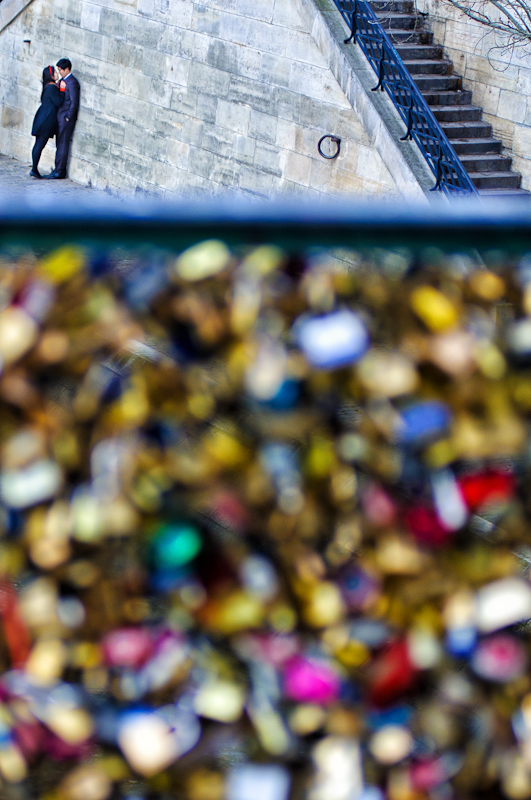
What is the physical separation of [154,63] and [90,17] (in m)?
1.96

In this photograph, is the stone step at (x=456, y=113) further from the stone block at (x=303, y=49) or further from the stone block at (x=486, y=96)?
the stone block at (x=303, y=49)

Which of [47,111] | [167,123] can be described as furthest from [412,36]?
[47,111]

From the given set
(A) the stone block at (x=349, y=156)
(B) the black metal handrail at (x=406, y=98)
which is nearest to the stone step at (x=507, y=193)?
(B) the black metal handrail at (x=406, y=98)

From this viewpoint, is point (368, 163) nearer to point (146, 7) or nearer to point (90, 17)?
point (146, 7)

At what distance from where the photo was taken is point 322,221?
55.5 inches

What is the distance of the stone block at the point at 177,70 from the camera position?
48.1 ft

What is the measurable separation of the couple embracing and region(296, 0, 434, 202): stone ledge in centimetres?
562

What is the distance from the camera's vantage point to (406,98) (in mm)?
11156

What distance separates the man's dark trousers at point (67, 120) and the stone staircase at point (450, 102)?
591cm

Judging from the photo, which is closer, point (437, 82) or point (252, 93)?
point (437, 82)

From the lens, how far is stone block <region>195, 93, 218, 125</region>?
14219 mm

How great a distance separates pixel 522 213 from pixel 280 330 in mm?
395

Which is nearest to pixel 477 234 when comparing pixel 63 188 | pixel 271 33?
pixel 271 33

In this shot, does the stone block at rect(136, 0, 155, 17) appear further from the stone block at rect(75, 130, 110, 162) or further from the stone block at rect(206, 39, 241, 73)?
the stone block at rect(75, 130, 110, 162)
